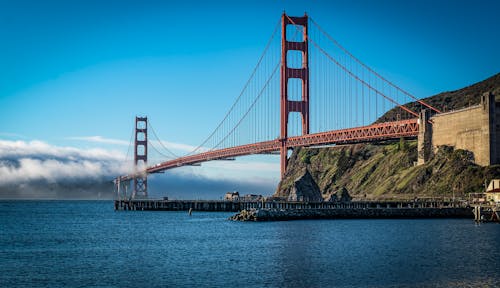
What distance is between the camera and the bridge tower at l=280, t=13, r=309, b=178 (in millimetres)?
119438

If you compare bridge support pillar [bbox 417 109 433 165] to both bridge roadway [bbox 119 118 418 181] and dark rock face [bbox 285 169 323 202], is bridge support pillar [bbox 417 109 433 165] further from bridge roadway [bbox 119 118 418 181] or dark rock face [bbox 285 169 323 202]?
dark rock face [bbox 285 169 323 202]

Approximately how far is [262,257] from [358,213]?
40552mm

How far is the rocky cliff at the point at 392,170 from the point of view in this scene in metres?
91.4

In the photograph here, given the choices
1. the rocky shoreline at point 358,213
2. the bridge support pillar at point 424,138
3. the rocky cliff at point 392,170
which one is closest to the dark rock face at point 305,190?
the rocky cliff at point 392,170

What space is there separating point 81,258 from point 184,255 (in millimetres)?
6914

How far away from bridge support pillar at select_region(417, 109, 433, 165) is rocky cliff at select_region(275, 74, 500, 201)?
6.23ft

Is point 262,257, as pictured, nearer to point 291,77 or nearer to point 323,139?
point 323,139

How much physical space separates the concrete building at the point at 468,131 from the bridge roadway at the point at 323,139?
2.29 metres

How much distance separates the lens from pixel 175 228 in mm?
71500

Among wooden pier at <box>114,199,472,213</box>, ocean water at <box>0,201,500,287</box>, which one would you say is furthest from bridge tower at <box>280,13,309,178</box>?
ocean water at <box>0,201,500,287</box>

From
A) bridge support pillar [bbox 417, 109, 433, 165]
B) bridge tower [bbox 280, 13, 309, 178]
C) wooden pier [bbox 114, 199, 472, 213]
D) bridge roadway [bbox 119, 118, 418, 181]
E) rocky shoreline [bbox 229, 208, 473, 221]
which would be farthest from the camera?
bridge tower [bbox 280, 13, 309, 178]

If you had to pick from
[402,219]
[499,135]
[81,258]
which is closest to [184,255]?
[81,258]

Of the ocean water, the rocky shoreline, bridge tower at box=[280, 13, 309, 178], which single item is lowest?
the ocean water

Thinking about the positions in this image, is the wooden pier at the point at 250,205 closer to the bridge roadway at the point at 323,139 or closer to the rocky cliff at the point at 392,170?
the rocky cliff at the point at 392,170
